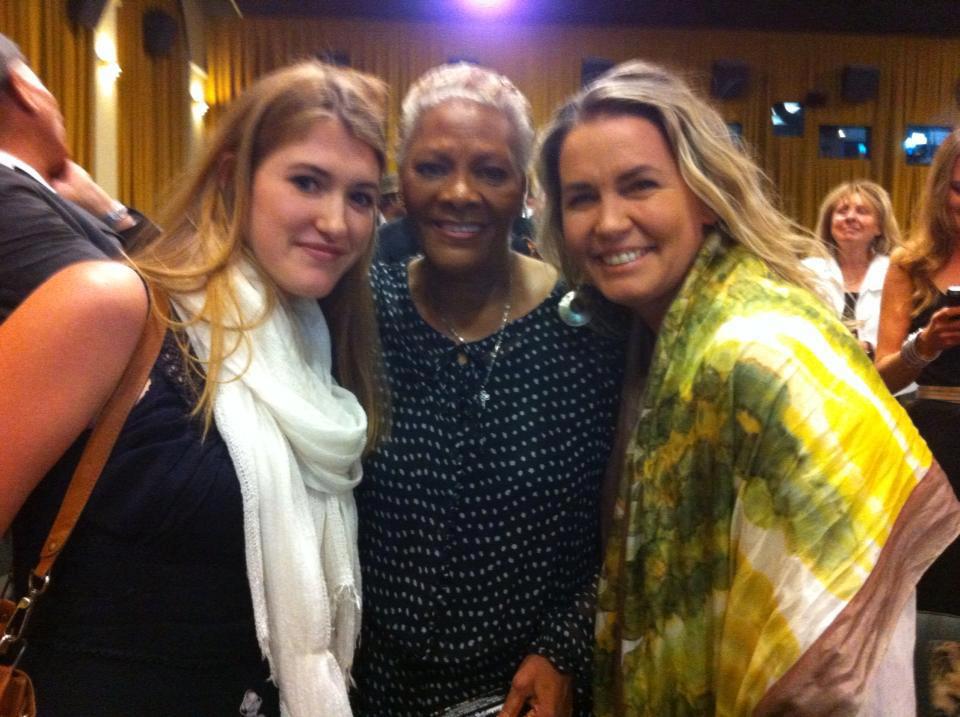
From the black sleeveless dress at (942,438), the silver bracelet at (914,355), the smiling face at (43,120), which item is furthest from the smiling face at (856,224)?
the smiling face at (43,120)

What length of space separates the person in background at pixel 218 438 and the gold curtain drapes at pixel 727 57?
7501mm

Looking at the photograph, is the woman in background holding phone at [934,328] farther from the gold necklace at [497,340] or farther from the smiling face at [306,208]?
the smiling face at [306,208]

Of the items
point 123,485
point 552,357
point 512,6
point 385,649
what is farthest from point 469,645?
point 512,6

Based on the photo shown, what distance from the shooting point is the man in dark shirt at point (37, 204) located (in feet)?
4.30

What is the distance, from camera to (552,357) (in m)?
1.56

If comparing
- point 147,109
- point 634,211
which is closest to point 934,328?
point 634,211

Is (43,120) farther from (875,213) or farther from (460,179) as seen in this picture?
(875,213)

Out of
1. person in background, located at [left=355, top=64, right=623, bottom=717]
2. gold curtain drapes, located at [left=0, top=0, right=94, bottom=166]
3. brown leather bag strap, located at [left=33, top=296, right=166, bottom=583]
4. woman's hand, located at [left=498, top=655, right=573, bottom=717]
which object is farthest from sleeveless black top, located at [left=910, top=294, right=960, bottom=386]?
gold curtain drapes, located at [left=0, top=0, right=94, bottom=166]

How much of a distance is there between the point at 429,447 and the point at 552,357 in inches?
10.9

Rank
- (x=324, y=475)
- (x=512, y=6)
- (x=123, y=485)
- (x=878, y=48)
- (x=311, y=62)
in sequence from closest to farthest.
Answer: (x=123, y=485), (x=324, y=475), (x=311, y=62), (x=512, y=6), (x=878, y=48)

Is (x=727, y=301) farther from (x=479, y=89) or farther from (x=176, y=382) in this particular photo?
(x=176, y=382)

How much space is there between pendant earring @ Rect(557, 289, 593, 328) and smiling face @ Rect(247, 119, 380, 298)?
1.45ft

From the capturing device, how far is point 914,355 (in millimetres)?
2311

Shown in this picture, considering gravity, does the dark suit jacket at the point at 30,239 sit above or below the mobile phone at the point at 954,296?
above
